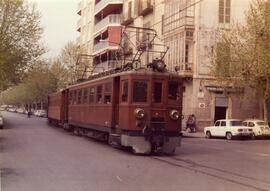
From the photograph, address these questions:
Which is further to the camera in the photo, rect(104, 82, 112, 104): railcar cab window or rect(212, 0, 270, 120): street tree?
rect(212, 0, 270, 120): street tree

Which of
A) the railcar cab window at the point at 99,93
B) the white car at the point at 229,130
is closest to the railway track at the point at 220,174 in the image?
the railcar cab window at the point at 99,93

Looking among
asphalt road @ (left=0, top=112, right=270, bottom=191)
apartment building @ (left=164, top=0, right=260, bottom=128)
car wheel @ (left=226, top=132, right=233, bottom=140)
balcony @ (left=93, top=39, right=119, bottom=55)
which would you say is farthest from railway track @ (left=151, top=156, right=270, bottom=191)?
balcony @ (left=93, top=39, right=119, bottom=55)

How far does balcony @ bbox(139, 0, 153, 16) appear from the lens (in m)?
52.6

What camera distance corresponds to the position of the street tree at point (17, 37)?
39.6 m

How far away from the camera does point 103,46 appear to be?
2645 inches

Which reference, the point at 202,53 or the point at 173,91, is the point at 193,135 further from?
the point at 173,91

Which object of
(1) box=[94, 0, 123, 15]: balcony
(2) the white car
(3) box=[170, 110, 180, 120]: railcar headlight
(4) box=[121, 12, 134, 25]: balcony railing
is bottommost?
(2) the white car

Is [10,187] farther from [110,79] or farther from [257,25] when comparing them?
[257,25]

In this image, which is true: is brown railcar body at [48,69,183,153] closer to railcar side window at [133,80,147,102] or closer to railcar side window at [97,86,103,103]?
railcar side window at [133,80,147,102]

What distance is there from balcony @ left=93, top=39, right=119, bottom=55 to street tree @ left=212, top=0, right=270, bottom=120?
23.1 metres

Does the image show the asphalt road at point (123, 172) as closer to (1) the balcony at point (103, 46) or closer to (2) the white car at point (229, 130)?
(2) the white car at point (229, 130)

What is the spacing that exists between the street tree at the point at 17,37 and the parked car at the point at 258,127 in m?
16.9

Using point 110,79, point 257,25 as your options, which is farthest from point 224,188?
point 257,25

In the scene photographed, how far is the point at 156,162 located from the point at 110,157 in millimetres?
1775
